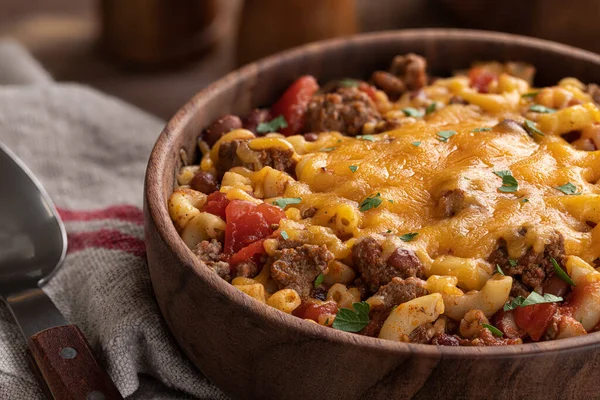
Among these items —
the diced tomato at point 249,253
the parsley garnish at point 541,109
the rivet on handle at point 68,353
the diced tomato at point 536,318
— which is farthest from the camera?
the parsley garnish at point 541,109

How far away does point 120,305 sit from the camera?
3.64m

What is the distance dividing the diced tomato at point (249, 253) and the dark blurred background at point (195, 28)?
10.3ft

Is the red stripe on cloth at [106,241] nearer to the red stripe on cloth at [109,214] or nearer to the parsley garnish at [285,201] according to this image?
the red stripe on cloth at [109,214]

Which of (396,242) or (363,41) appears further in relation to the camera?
(363,41)

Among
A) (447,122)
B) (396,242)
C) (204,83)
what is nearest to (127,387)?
(396,242)

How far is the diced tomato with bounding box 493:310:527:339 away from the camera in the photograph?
3.01 m

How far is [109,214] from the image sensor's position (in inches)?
175

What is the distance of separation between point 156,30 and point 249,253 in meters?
3.85

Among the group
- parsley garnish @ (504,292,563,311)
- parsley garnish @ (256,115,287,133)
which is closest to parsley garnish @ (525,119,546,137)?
parsley garnish @ (504,292,563,311)

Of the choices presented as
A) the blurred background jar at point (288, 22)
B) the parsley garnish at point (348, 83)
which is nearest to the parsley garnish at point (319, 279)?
the parsley garnish at point (348, 83)

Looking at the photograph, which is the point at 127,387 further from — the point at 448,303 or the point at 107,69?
the point at 107,69

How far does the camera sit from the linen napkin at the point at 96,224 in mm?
3514

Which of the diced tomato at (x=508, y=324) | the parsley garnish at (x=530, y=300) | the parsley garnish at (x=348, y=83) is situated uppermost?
the parsley garnish at (x=530, y=300)

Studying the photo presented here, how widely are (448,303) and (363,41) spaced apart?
6.26 feet
